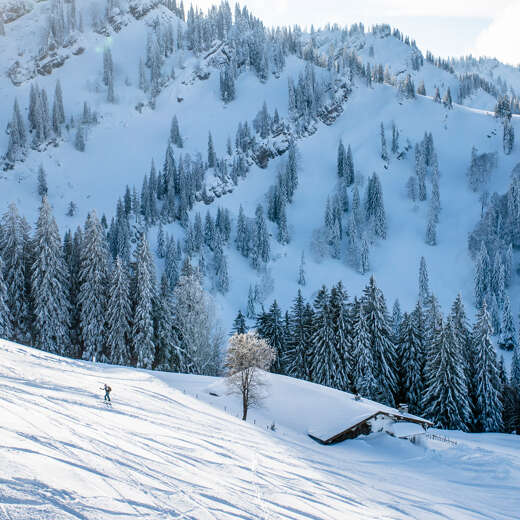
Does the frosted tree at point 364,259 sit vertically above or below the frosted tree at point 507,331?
above

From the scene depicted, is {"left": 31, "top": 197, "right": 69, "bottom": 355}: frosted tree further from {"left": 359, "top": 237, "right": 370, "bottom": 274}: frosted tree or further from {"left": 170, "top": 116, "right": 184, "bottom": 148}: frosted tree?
{"left": 170, "top": 116, "right": 184, "bottom": 148}: frosted tree

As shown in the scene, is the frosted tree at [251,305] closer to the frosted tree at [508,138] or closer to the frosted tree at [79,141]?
the frosted tree at [79,141]

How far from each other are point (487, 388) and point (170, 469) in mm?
40179

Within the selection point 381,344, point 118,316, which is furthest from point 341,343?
point 118,316

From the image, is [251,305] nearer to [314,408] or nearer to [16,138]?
[314,408]

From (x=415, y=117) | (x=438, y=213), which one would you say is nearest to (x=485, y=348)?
(x=438, y=213)

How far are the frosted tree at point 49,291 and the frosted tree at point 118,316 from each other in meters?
Answer: 4.54

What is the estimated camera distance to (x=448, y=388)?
40562 millimetres

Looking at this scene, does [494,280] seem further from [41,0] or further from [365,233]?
[41,0]

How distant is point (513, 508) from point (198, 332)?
3691cm

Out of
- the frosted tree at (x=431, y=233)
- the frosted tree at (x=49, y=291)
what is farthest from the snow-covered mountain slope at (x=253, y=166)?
the frosted tree at (x=49, y=291)

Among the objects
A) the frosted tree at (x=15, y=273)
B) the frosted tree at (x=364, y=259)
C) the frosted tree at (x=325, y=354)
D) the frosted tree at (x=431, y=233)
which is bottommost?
the frosted tree at (x=325, y=354)

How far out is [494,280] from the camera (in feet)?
298

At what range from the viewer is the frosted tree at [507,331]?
7894 centimetres
